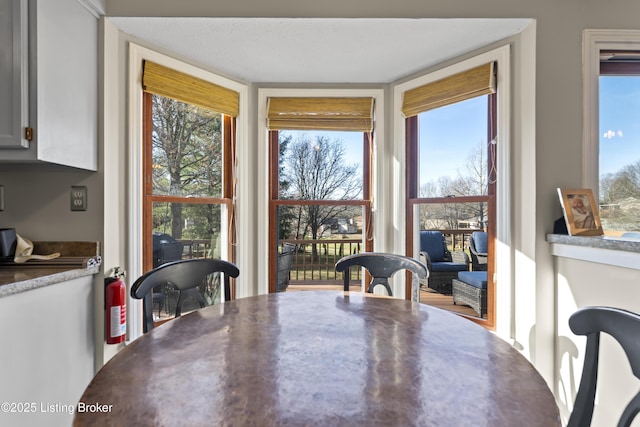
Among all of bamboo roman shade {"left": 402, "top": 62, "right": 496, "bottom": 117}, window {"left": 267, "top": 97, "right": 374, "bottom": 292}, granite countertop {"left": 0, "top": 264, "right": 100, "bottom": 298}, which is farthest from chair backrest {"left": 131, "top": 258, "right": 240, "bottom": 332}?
bamboo roman shade {"left": 402, "top": 62, "right": 496, "bottom": 117}

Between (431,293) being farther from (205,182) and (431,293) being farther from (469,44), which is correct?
(205,182)

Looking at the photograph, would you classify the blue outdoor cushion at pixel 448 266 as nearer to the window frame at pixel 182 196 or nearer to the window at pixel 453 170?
the window at pixel 453 170

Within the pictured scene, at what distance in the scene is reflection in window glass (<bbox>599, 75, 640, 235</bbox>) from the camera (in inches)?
73.3

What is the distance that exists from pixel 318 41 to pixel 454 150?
124cm

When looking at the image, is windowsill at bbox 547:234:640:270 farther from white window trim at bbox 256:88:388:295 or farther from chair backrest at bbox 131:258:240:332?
chair backrest at bbox 131:258:240:332

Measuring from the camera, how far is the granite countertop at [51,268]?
131 cm

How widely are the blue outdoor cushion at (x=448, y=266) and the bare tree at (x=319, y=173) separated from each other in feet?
2.75

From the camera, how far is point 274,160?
2.62 meters

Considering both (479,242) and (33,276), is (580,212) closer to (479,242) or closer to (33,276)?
(479,242)

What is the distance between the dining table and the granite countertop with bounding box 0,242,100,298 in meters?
0.72

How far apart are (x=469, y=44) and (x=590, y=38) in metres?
0.66

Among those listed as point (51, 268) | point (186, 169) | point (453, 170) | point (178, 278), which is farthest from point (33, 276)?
point (453, 170)

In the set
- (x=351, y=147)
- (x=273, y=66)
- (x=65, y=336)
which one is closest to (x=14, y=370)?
(x=65, y=336)

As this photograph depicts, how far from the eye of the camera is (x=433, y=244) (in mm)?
2451
